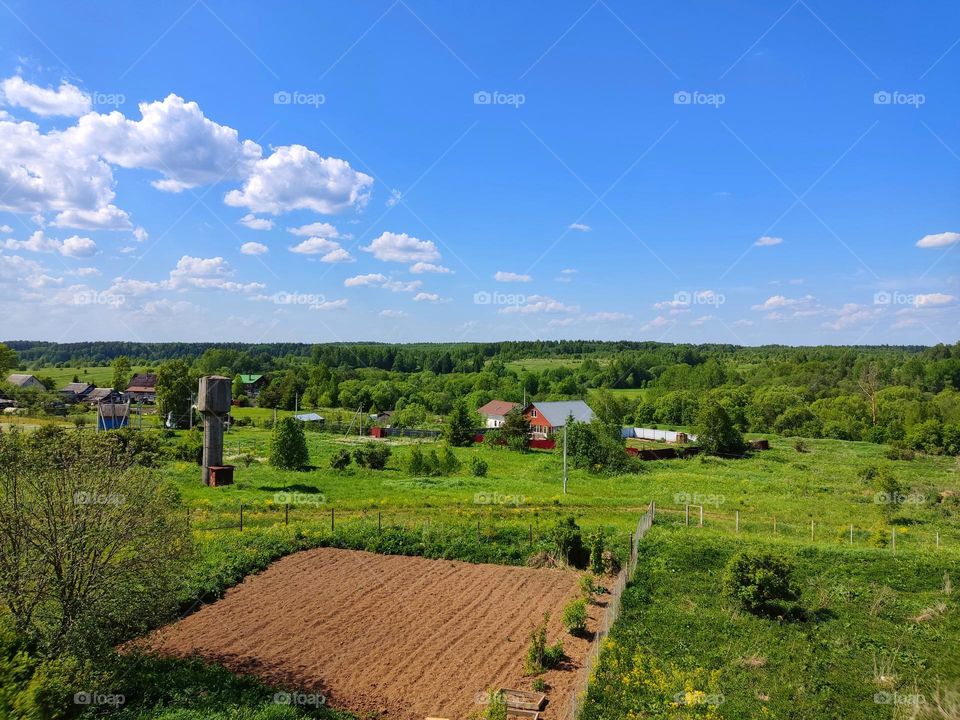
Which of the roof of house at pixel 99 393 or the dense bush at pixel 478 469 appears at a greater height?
the roof of house at pixel 99 393

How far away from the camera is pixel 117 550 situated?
1110cm

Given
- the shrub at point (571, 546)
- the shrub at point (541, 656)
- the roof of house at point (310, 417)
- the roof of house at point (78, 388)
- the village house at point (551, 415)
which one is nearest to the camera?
the shrub at point (541, 656)

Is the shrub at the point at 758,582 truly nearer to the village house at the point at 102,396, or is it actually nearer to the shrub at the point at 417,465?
the shrub at the point at 417,465

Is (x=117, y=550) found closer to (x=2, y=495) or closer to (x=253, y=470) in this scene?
(x=2, y=495)

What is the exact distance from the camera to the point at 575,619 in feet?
47.8

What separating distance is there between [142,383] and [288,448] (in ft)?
229

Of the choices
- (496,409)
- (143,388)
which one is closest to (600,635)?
(496,409)

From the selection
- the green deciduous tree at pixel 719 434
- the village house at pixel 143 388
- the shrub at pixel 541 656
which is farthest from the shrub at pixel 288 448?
the village house at pixel 143 388

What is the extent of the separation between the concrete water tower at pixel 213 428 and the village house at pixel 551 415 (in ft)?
109

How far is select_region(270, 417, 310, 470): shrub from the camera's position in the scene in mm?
39125

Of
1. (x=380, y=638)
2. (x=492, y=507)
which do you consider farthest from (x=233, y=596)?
(x=492, y=507)

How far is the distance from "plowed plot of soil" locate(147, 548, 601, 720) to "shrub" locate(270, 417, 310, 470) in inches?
777

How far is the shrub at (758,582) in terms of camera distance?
14984 millimetres

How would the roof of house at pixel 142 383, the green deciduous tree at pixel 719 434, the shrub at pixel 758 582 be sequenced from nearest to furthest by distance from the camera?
the shrub at pixel 758 582 < the green deciduous tree at pixel 719 434 < the roof of house at pixel 142 383
